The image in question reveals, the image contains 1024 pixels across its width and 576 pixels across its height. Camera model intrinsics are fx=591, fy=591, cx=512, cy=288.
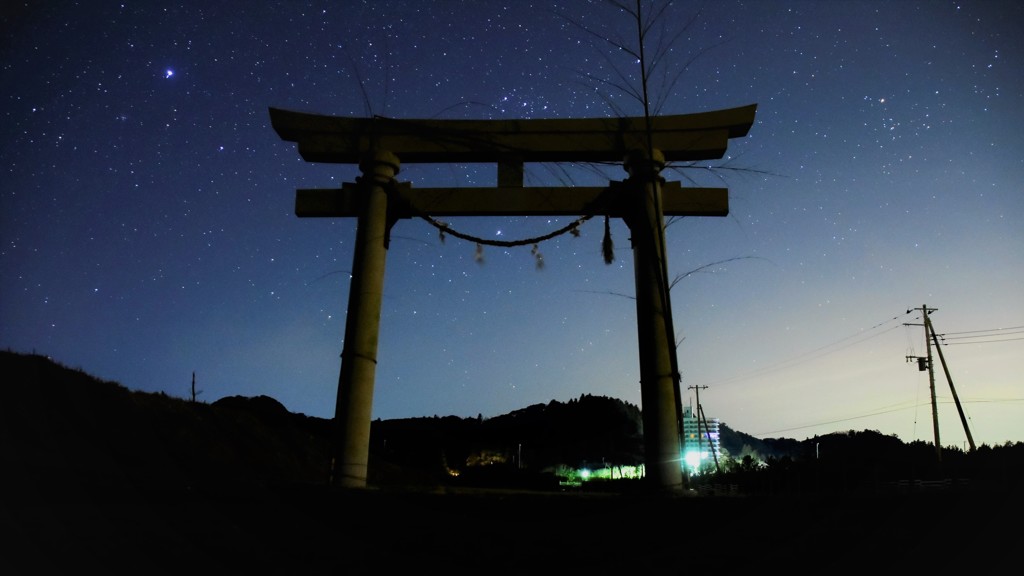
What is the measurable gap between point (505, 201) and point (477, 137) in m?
0.95

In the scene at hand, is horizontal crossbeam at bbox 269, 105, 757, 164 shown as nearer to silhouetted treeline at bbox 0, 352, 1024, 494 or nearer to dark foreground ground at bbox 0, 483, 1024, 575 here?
silhouetted treeline at bbox 0, 352, 1024, 494

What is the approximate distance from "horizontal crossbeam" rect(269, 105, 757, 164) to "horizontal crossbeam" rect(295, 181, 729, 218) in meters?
0.46

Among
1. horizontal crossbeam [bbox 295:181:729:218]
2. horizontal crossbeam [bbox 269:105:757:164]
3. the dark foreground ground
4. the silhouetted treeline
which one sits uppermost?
horizontal crossbeam [bbox 269:105:757:164]

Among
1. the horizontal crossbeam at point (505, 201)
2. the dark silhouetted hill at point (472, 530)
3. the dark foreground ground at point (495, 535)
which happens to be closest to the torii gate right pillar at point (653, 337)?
the horizontal crossbeam at point (505, 201)

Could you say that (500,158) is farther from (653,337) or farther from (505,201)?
(653,337)

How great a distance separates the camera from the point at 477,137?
26.1 feet

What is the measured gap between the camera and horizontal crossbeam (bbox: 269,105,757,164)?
7.86 metres

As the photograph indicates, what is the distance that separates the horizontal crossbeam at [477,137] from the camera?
25.8 feet

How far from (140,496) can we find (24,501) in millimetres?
700

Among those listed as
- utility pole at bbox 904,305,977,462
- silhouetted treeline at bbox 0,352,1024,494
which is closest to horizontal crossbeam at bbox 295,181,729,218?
silhouetted treeline at bbox 0,352,1024,494

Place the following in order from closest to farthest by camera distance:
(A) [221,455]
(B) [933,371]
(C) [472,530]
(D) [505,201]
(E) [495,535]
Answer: (E) [495,535] < (C) [472,530] < (D) [505,201] < (A) [221,455] < (B) [933,371]

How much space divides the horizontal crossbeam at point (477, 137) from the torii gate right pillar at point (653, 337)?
0.46 meters

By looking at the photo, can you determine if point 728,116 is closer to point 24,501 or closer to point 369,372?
point 369,372

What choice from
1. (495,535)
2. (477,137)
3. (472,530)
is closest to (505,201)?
(477,137)
